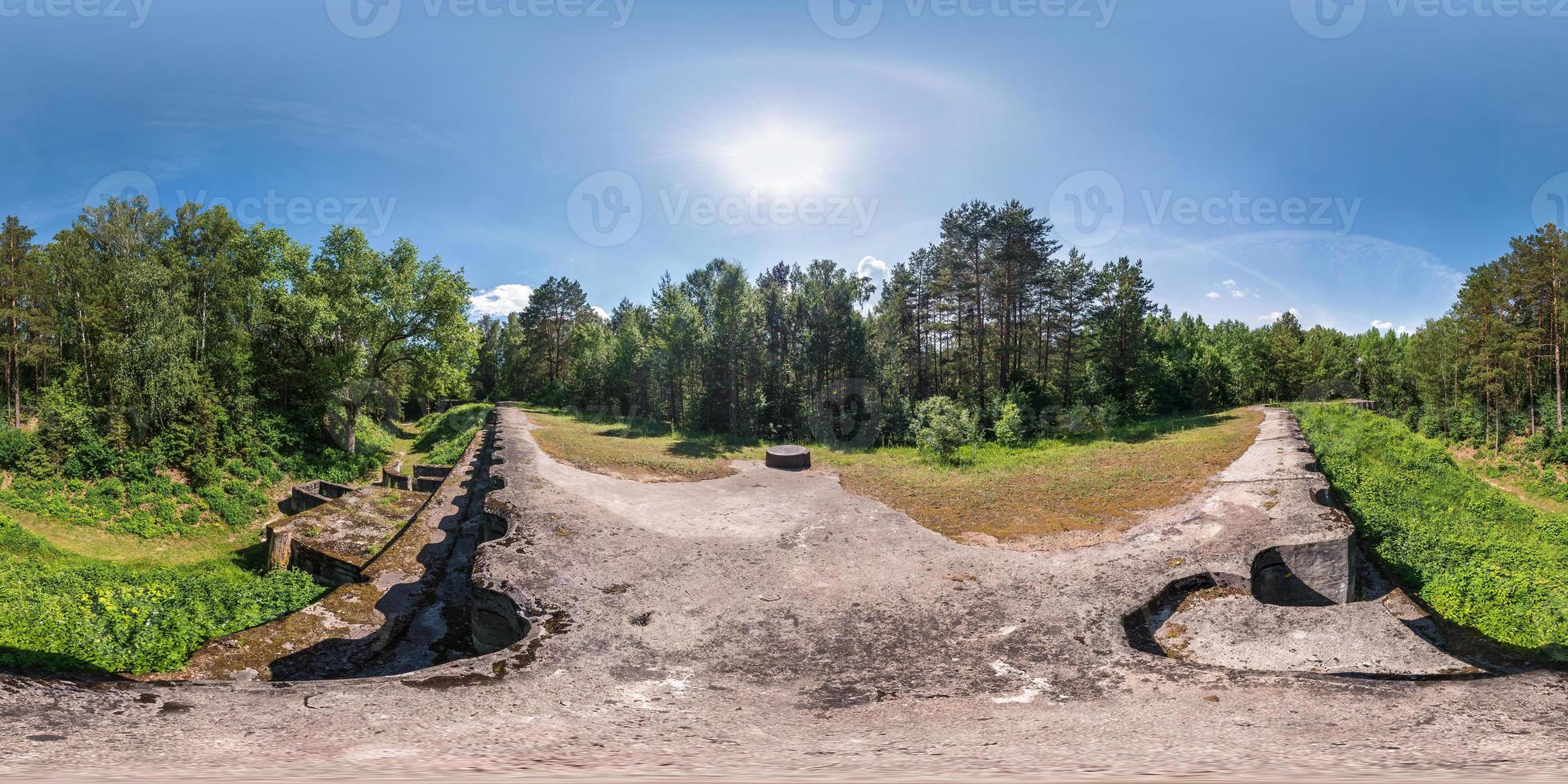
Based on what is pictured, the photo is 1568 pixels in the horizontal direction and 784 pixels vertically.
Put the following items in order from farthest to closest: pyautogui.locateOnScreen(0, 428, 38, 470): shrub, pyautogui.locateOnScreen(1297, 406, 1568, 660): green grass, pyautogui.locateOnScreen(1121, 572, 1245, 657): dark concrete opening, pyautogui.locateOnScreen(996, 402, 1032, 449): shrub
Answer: pyautogui.locateOnScreen(996, 402, 1032, 449): shrub, pyautogui.locateOnScreen(0, 428, 38, 470): shrub, pyautogui.locateOnScreen(1297, 406, 1568, 660): green grass, pyautogui.locateOnScreen(1121, 572, 1245, 657): dark concrete opening

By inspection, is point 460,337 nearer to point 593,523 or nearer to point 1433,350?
point 593,523

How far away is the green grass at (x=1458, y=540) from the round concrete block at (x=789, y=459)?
13.1 meters

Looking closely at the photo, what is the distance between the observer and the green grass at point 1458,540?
8.66 m

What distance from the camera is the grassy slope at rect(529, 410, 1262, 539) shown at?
1214 cm

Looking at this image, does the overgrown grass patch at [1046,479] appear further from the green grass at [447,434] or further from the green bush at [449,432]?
the green bush at [449,432]

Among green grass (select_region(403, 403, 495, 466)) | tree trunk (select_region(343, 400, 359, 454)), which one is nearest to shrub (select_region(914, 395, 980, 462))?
green grass (select_region(403, 403, 495, 466))

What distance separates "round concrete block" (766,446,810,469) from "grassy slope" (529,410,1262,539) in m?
1.05

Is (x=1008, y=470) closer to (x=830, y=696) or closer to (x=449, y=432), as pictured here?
(x=830, y=696)

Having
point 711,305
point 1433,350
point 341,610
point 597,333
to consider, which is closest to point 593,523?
point 341,610

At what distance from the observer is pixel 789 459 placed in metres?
18.7

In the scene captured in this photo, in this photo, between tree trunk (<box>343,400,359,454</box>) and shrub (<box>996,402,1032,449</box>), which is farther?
tree trunk (<box>343,400,359,454</box>)

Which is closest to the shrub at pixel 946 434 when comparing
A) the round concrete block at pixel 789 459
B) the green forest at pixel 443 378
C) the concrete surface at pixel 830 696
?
the green forest at pixel 443 378

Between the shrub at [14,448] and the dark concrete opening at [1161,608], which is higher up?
the shrub at [14,448]

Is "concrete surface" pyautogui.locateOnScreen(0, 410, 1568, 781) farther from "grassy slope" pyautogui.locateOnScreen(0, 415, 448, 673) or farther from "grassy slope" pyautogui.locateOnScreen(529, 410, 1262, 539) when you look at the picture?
"grassy slope" pyautogui.locateOnScreen(0, 415, 448, 673)
